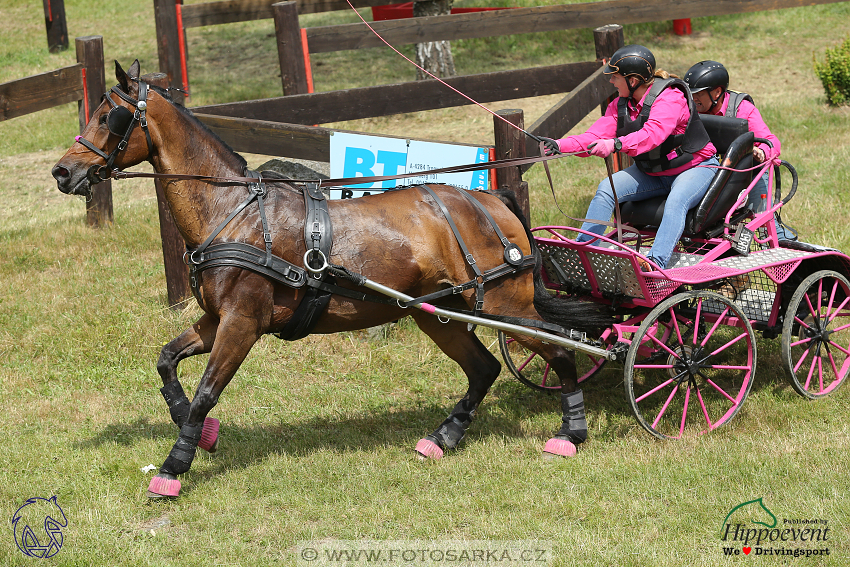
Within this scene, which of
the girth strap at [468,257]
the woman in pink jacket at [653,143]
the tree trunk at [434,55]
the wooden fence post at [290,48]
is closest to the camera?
the girth strap at [468,257]

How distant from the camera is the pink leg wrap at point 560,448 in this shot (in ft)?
16.7

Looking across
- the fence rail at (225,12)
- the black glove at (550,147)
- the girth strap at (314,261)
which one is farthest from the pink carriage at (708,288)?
the fence rail at (225,12)

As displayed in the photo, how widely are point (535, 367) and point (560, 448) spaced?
1.56m

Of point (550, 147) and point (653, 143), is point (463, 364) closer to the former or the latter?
point (550, 147)

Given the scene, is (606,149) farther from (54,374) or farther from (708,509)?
(54,374)

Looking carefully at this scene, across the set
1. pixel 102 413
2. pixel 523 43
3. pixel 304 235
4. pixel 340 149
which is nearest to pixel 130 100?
pixel 304 235

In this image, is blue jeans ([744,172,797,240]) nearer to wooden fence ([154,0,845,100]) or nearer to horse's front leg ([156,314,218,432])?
horse's front leg ([156,314,218,432])

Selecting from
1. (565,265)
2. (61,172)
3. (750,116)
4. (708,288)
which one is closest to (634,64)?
(565,265)

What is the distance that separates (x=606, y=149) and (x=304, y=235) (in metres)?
1.84

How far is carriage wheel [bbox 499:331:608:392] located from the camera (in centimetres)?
610

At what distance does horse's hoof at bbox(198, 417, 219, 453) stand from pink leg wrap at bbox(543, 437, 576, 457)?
78.7 inches

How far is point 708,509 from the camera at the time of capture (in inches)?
171

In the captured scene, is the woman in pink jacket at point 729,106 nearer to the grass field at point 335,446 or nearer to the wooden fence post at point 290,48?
the grass field at point 335,446

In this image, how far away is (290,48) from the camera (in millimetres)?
9164
